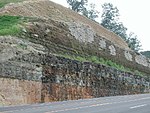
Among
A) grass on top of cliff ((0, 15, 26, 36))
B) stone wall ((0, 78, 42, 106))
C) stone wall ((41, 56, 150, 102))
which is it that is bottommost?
stone wall ((0, 78, 42, 106))

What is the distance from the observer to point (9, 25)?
1411 inches

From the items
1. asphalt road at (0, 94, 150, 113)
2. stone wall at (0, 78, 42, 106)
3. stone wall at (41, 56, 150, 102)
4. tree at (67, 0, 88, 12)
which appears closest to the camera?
asphalt road at (0, 94, 150, 113)

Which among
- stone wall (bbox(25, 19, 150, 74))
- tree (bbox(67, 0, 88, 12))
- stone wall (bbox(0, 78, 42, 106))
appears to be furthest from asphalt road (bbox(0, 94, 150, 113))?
tree (bbox(67, 0, 88, 12))

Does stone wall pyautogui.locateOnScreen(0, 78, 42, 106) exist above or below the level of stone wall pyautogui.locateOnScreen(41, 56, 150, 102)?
below

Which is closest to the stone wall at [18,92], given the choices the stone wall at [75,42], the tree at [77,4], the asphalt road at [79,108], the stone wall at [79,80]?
the stone wall at [79,80]

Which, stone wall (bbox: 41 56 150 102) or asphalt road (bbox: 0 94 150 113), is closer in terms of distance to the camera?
asphalt road (bbox: 0 94 150 113)

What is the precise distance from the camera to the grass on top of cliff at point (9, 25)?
32.9 m

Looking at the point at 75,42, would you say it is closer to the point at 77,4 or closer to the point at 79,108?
the point at 79,108

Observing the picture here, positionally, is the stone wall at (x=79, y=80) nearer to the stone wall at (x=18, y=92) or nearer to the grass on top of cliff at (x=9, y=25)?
the stone wall at (x=18, y=92)

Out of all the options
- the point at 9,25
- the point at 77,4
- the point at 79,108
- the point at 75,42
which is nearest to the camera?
the point at 79,108

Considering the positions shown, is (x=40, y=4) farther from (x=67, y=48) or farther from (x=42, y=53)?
(x=42, y=53)

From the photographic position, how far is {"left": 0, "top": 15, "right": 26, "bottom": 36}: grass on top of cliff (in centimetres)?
3294

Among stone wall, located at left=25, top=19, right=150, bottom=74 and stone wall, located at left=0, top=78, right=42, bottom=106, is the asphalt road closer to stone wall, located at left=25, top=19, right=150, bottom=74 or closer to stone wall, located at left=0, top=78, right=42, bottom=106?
stone wall, located at left=0, top=78, right=42, bottom=106

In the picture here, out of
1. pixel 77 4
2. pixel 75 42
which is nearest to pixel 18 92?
pixel 75 42
